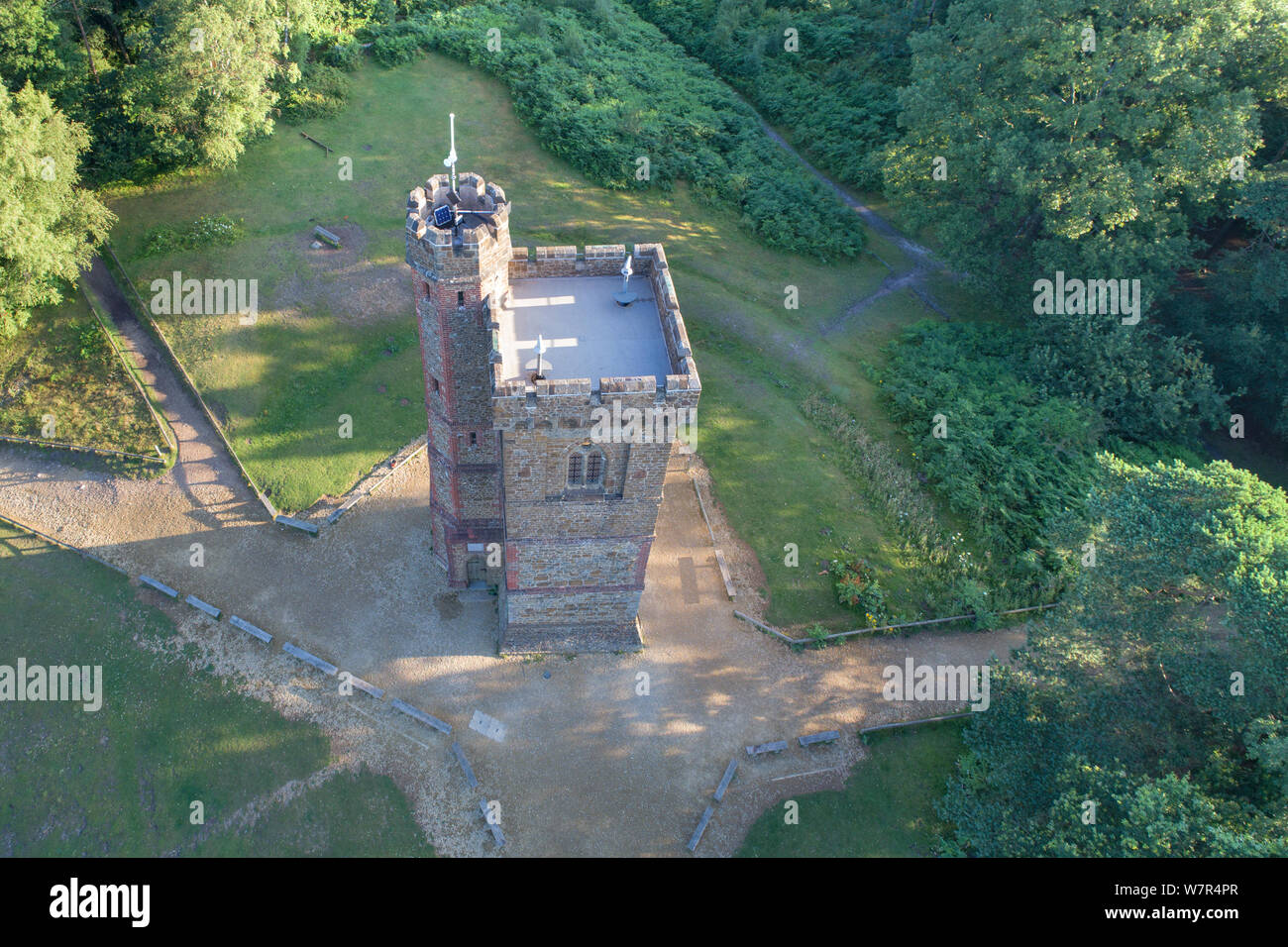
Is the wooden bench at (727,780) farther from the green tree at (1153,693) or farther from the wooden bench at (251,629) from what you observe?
the wooden bench at (251,629)

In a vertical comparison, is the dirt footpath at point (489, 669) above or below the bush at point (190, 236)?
below

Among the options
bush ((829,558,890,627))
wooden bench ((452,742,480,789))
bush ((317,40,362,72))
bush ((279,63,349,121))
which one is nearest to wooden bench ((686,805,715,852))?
wooden bench ((452,742,480,789))

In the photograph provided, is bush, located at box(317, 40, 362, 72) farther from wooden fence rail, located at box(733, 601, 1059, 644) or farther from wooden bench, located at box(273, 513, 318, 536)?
wooden fence rail, located at box(733, 601, 1059, 644)

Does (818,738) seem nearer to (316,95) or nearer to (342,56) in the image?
(316,95)

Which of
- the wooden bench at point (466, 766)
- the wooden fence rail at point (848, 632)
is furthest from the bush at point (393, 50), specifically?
the wooden bench at point (466, 766)

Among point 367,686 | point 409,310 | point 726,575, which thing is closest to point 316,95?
point 409,310
